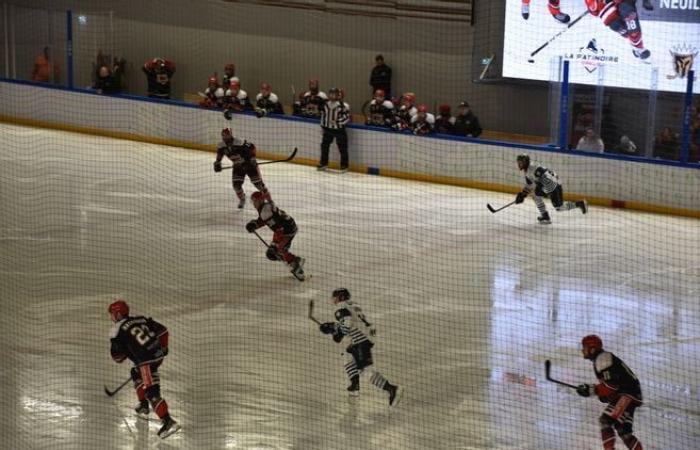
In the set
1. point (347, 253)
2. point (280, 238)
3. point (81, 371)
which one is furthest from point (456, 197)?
point (81, 371)

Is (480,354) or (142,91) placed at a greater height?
(142,91)

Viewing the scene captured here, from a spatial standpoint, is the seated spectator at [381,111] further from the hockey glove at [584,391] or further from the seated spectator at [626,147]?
the hockey glove at [584,391]

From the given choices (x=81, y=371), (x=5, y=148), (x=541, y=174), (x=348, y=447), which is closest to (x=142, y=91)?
(x=5, y=148)

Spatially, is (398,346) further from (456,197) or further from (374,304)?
(456,197)

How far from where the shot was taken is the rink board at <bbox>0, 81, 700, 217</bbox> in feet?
54.5

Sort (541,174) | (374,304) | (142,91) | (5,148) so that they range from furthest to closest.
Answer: (142,91) < (5,148) < (541,174) < (374,304)

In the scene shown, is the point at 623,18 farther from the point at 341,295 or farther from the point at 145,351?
the point at 145,351

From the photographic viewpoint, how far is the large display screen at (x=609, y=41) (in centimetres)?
1750

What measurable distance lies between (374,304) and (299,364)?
1.89 meters

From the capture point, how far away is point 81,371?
1031 cm

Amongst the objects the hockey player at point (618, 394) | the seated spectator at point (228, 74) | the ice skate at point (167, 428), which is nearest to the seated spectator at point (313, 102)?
the seated spectator at point (228, 74)

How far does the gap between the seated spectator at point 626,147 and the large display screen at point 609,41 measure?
2.64 ft

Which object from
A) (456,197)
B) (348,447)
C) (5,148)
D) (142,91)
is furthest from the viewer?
(142,91)

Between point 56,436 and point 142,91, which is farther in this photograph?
point 142,91
